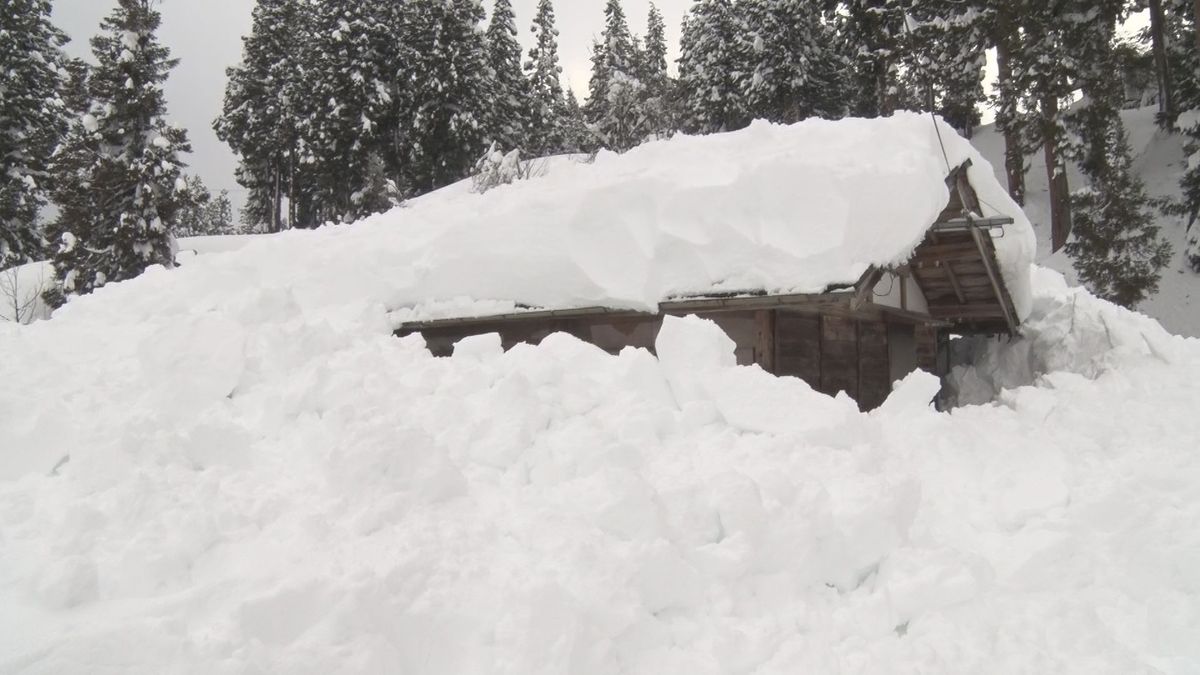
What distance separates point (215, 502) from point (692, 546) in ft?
8.81

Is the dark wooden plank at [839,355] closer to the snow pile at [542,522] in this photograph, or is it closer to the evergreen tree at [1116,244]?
the snow pile at [542,522]

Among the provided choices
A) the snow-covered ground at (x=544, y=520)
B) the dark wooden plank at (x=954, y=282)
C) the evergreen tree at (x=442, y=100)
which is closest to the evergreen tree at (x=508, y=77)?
the evergreen tree at (x=442, y=100)

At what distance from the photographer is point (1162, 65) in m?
21.1

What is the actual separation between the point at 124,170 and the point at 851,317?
58.7 ft

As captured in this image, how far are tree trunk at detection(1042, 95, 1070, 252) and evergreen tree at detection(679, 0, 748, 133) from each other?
13.4 m

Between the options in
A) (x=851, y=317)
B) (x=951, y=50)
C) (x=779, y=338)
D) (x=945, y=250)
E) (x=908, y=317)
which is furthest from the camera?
(x=951, y=50)

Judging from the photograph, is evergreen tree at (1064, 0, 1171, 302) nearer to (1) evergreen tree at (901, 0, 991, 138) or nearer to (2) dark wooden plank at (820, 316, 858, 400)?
(1) evergreen tree at (901, 0, 991, 138)

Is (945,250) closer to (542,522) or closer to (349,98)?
(542,522)

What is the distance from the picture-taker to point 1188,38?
819 inches

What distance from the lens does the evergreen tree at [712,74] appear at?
32.0m

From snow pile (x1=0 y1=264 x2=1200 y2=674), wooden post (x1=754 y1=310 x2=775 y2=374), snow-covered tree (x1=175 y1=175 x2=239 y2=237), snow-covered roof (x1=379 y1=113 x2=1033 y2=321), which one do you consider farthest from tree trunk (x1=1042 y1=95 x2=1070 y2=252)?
snow-covered tree (x1=175 y1=175 x2=239 y2=237)

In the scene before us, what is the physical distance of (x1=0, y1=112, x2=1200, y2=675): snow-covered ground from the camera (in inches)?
127

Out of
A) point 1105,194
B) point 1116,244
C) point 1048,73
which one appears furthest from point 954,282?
point 1048,73

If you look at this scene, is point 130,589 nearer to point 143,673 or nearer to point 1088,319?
point 143,673
